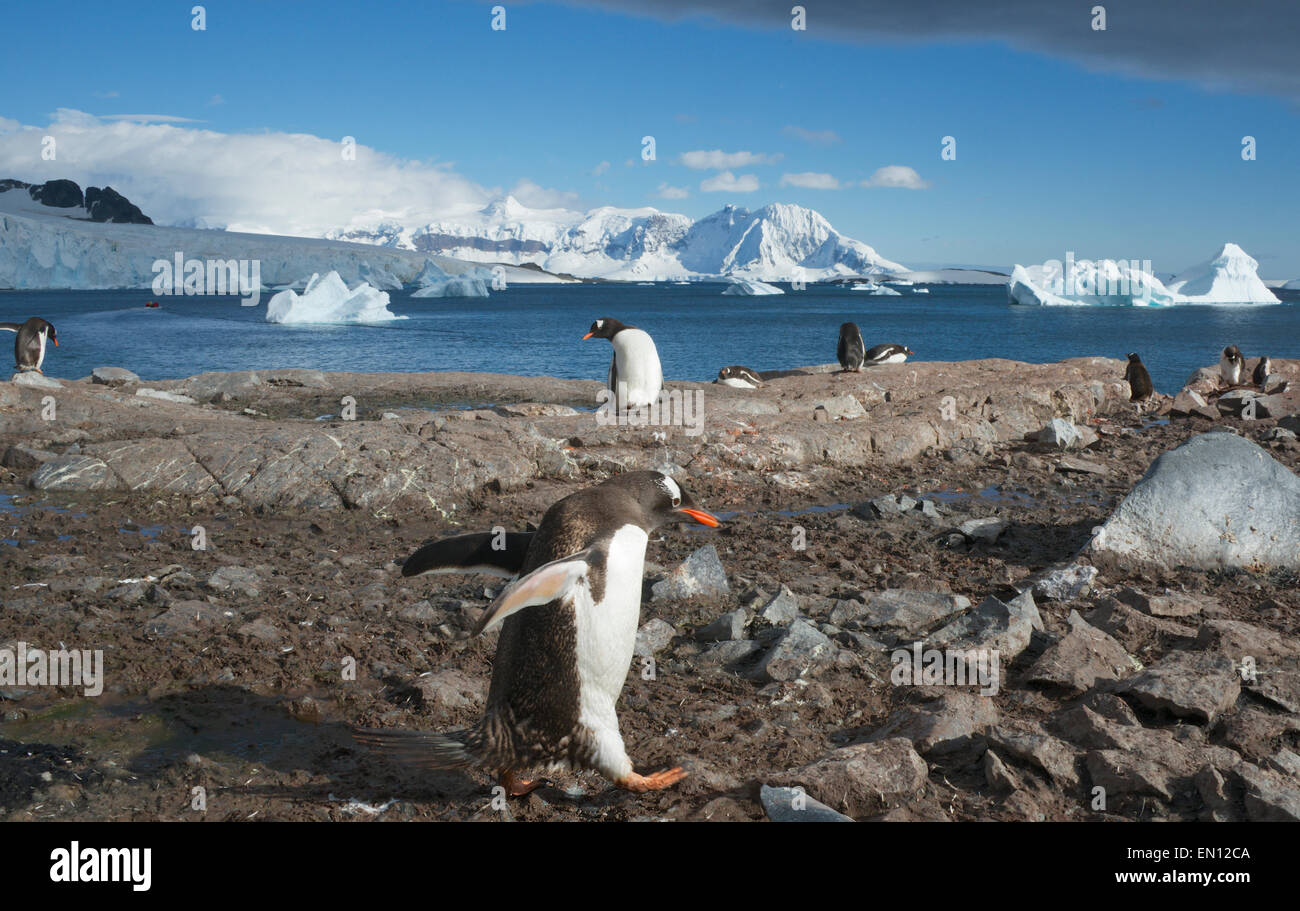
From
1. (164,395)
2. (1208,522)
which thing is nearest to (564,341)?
(164,395)

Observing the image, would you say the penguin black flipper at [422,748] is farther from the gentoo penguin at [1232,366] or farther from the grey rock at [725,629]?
the gentoo penguin at [1232,366]

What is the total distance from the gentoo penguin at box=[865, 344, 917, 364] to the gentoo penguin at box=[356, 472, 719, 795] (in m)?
15.9

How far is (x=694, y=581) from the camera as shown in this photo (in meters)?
6.15

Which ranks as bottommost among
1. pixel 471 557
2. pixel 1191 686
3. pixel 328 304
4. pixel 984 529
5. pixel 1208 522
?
pixel 1191 686

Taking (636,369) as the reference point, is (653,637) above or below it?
below

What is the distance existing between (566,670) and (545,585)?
1.53 feet

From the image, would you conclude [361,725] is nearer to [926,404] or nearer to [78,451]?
[78,451]

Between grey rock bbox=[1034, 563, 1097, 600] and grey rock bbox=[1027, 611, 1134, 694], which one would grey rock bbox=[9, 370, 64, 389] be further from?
grey rock bbox=[1027, 611, 1134, 694]

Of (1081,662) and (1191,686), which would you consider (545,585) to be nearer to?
(1081,662)

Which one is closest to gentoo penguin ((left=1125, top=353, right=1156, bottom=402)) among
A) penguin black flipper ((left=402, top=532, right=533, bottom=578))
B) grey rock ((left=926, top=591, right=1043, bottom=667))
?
grey rock ((left=926, top=591, right=1043, bottom=667))

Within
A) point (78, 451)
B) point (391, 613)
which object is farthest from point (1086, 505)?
point (78, 451)

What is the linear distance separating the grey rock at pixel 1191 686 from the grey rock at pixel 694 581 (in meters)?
2.64

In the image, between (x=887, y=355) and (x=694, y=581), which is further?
(x=887, y=355)
